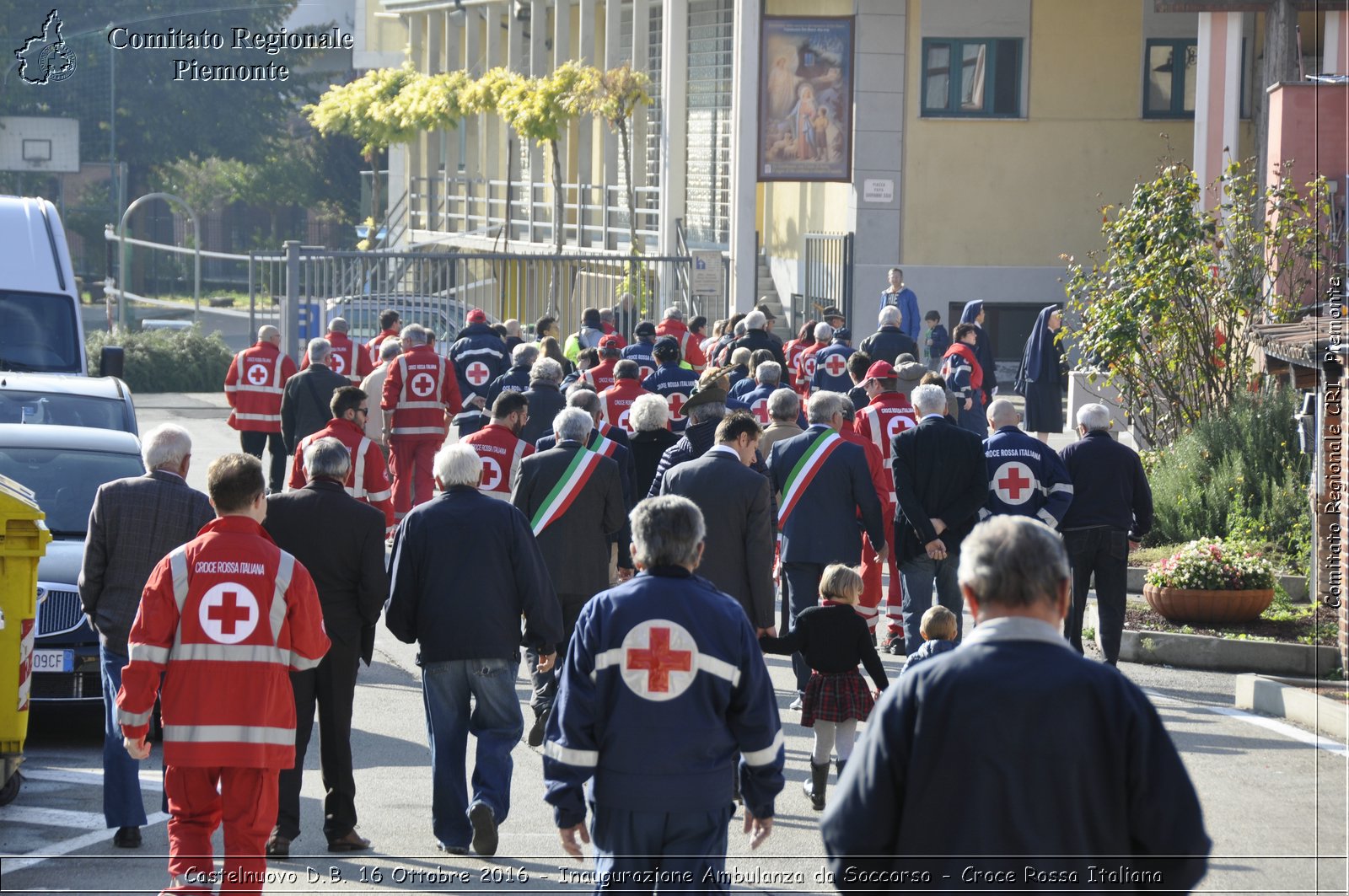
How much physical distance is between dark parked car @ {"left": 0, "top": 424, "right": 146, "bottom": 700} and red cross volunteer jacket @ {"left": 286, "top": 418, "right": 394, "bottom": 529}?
1.04 meters

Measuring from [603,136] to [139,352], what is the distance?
12067mm

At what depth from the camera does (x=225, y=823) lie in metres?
6.71

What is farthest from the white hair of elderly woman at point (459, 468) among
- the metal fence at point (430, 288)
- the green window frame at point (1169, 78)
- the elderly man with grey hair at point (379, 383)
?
the green window frame at point (1169, 78)

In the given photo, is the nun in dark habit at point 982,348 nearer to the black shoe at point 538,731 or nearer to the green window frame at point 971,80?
the green window frame at point 971,80

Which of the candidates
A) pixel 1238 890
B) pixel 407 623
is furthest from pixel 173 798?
pixel 1238 890

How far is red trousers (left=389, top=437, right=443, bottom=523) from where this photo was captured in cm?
1773

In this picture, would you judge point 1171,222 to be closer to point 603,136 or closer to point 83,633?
point 83,633

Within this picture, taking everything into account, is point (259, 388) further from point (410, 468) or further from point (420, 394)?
point (420, 394)

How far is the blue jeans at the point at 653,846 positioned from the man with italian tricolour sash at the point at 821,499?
4.92m

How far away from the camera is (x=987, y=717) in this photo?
4.09 meters

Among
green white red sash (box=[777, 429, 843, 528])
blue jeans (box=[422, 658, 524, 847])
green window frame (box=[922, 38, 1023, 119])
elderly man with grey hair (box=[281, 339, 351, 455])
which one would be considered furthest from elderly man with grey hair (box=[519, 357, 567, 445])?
green window frame (box=[922, 38, 1023, 119])

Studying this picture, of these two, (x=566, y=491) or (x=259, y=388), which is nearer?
(x=566, y=491)

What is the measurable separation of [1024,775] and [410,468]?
14143mm

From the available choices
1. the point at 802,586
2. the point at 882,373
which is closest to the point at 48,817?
the point at 802,586
